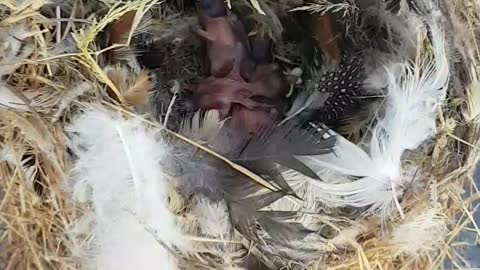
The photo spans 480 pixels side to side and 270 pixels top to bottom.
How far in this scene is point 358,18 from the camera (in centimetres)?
93

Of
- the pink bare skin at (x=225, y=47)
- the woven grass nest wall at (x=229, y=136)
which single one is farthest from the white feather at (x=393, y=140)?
the pink bare skin at (x=225, y=47)

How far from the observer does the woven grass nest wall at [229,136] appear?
2.76ft

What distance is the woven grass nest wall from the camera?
84 centimetres

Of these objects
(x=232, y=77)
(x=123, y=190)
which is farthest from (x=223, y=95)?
(x=123, y=190)

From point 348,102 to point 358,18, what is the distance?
0.30 feet

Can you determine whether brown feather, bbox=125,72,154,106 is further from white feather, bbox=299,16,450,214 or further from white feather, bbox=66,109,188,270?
white feather, bbox=299,16,450,214

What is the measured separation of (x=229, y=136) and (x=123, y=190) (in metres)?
0.11

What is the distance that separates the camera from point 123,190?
84 cm

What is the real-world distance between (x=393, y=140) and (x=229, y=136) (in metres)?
0.16

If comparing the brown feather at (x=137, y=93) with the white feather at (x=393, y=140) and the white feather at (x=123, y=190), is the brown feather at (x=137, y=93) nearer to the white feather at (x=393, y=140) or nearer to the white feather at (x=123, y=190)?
the white feather at (x=123, y=190)

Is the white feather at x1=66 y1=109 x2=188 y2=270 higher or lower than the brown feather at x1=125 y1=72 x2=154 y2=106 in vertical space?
lower

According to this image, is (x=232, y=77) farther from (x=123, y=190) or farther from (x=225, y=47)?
(x=123, y=190)

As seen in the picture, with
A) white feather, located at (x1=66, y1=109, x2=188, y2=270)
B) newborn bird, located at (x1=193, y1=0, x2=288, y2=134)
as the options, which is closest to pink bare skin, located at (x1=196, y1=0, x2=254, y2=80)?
newborn bird, located at (x1=193, y1=0, x2=288, y2=134)

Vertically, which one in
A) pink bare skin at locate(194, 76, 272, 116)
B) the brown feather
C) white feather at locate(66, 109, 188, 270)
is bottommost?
white feather at locate(66, 109, 188, 270)
